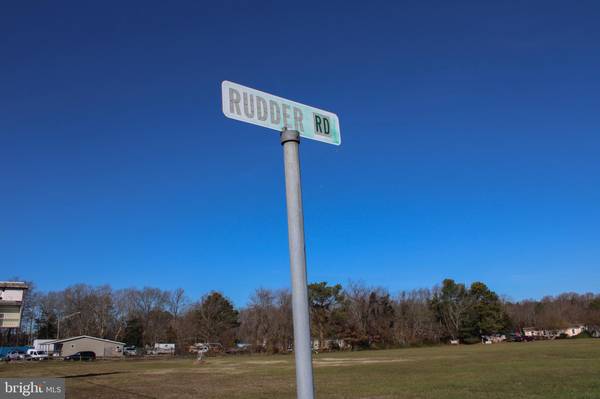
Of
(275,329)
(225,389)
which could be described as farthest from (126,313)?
(225,389)

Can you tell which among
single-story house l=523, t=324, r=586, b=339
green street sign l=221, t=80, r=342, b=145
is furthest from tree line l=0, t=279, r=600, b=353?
green street sign l=221, t=80, r=342, b=145

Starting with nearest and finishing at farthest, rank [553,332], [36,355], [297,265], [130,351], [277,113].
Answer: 1. [297,265]
2. [277,113]
3. [36,355]
4. [130,351]
5. [553,332]

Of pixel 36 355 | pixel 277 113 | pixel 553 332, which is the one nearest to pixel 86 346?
pixel 36 355

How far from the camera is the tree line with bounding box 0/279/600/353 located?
288 ft

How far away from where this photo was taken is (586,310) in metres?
114

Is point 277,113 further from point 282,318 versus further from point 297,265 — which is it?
point 282,318

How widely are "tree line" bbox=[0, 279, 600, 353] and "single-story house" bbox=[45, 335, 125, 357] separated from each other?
4.87 metres

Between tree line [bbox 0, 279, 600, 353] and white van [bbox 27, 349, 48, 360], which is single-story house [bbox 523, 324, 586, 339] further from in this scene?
white van [bbox 27, 349, 48, 360]

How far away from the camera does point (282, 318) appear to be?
→ 88625 mm

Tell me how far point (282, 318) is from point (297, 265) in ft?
291

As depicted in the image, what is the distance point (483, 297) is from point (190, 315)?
58284mm

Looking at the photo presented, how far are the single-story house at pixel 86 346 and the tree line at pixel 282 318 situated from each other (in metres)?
4.87

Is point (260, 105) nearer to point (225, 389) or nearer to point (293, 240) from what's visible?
point (293, 240)

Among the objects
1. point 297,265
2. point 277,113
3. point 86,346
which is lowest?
point 86,346
